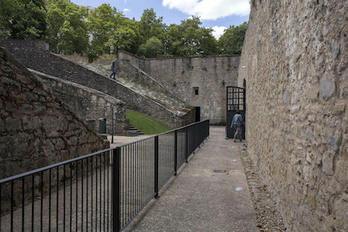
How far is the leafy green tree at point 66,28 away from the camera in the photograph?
2833 centimetres

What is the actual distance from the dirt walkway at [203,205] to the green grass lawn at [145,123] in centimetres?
813

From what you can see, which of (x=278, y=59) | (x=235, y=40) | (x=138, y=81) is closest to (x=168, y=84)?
(x=138, y=81)

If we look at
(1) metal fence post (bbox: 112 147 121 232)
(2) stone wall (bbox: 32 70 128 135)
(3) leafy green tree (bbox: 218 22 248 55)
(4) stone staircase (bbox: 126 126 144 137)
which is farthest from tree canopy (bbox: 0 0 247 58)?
(1) metal fence post (bbox: 112 147 121 232)

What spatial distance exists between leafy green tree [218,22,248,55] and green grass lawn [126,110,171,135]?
18.6 m

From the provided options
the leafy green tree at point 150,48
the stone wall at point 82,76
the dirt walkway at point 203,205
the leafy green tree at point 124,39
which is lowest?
the dirt walkway at point 203,205

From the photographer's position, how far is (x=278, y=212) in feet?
12.0

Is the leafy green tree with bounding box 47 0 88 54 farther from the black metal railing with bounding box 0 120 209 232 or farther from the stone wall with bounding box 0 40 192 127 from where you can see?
the black metal railing with bounding box 0 120 209 232

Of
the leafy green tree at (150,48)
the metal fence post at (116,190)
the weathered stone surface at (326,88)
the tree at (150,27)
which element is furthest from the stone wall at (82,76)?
the tree at (150,27)

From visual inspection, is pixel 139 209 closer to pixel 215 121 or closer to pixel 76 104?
pixel 76 104

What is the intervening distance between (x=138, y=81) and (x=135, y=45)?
1112 centimetres

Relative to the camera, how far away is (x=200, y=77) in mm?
24500

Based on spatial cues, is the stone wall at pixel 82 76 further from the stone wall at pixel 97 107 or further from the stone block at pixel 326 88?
the stone block at pixel 326 88

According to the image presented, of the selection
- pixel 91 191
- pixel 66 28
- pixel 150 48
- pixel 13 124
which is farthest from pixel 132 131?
pixel 66 28

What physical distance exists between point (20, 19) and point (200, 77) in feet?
54.0
